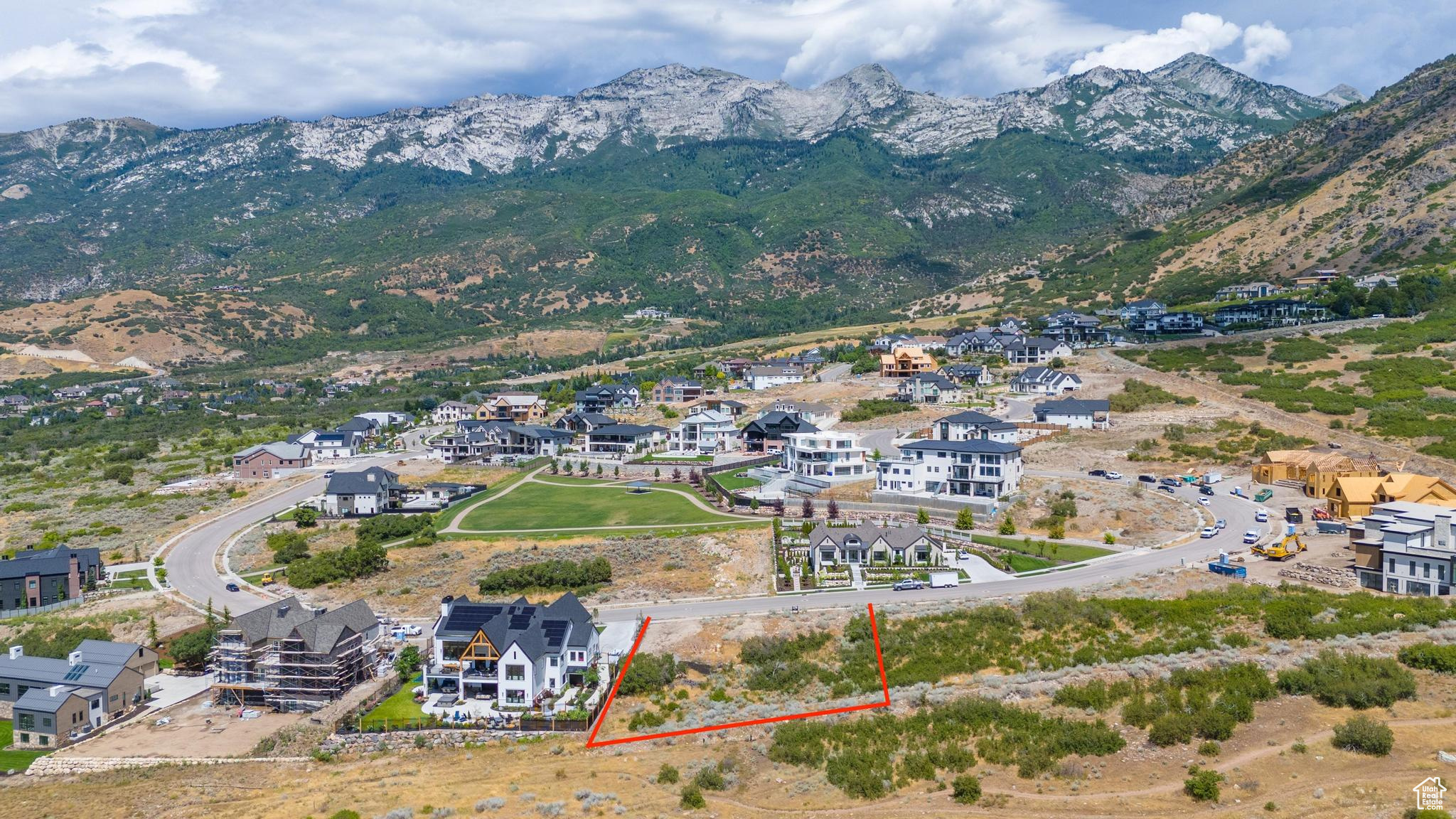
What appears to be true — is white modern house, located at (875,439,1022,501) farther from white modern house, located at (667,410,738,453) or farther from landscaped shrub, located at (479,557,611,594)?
white modern house, located at (667,410,738,453)

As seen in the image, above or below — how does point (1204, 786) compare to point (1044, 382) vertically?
below

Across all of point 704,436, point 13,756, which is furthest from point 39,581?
point 704,436

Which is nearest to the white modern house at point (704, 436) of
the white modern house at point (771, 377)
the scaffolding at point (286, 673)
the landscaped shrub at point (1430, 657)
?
the white modern house at point (771, 377)

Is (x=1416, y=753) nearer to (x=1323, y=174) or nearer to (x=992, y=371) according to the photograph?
(x=992, y=371)

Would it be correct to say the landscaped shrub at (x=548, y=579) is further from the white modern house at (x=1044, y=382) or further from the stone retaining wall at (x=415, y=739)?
the white modern house at (x=1044, y=382)

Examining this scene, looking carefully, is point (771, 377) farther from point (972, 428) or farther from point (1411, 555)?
point (1411, 555)
